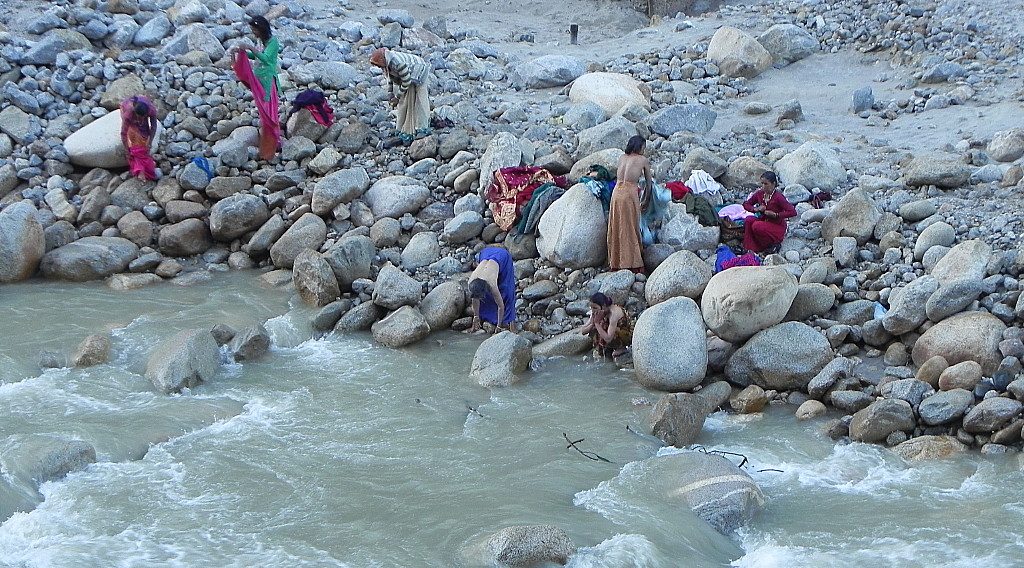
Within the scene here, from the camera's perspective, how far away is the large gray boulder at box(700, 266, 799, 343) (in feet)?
26.5

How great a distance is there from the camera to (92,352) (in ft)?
27.8

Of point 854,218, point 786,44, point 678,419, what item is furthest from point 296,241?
Result: point 786,44

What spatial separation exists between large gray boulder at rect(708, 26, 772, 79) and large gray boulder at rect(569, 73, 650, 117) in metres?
1.62

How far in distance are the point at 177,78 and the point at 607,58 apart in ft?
20.0

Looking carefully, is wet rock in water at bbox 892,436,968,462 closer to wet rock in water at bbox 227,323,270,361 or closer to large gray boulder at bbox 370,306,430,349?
large gray boulder at bbox 370,306,430,349

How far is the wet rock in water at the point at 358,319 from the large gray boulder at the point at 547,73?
18.7ft

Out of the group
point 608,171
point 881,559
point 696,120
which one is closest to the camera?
point 881,559

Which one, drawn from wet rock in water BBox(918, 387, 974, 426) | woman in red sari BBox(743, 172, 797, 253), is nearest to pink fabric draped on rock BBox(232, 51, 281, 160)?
woman in red sari BBox(743, 172, 797, 253)

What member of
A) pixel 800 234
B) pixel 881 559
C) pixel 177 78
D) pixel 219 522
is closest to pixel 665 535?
pixel 881 559

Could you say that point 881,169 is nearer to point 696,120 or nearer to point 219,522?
point 696,120

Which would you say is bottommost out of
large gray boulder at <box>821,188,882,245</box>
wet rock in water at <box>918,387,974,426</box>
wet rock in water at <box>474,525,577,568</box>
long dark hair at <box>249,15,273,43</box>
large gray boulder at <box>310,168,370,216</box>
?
wet rock in water at <box>474,525,577,568</box>

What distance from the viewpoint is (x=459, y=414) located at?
783cm

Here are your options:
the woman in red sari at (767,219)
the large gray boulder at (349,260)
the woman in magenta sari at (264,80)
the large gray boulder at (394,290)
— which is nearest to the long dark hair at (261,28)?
the woman in magenta sari at (264,80)

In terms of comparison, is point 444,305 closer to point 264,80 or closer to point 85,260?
point 85,260
